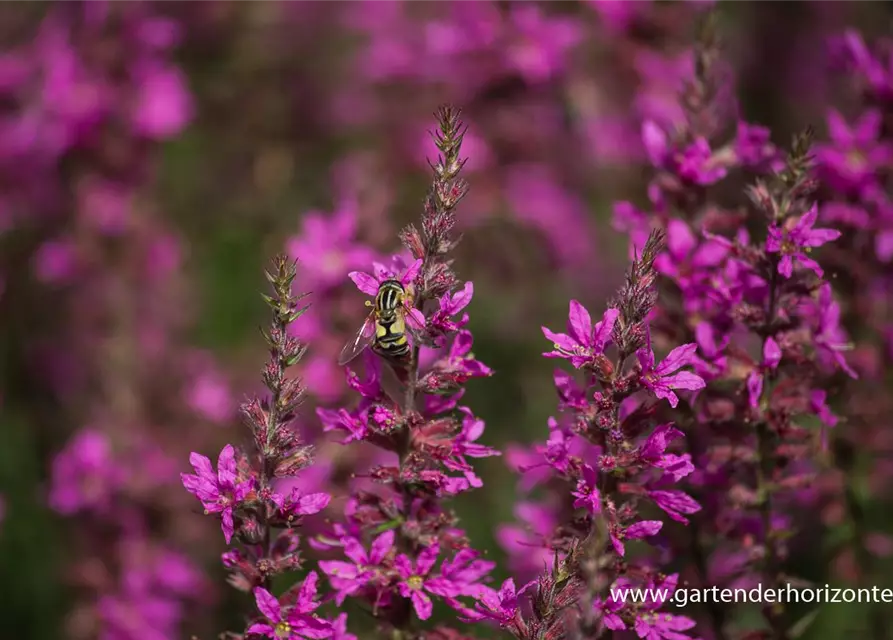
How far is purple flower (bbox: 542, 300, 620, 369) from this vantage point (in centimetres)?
254

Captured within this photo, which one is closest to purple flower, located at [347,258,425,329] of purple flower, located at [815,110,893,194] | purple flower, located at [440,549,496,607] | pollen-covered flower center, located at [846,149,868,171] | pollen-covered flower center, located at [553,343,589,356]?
pollen-covered flower center, located at [553,343,589,356]

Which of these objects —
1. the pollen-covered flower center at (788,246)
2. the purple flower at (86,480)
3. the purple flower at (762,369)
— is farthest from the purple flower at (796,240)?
the purple flower at (86,480)

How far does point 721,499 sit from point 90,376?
395cm

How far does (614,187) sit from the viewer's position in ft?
22.4

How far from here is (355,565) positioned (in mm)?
2643

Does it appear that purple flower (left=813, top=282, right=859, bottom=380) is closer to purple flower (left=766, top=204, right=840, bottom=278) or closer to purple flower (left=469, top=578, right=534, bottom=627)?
purple flower (left=766, top=204, right=840, bottom=278)

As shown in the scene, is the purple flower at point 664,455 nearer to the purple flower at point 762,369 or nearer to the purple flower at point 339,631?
the purple flower at point 762,369

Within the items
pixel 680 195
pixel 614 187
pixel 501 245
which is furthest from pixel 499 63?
pixel 680 195

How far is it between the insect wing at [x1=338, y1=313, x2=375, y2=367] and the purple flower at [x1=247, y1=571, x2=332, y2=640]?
68 centimetres

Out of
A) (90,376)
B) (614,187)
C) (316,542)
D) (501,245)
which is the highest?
(614,187)

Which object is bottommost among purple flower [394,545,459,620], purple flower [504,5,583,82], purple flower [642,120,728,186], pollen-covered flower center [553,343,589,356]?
purple flower [394,545,459,620]

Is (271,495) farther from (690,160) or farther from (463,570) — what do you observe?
(690,160)

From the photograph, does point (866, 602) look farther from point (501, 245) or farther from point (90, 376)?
point (90, 376)

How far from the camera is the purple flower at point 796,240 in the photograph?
2697mm
